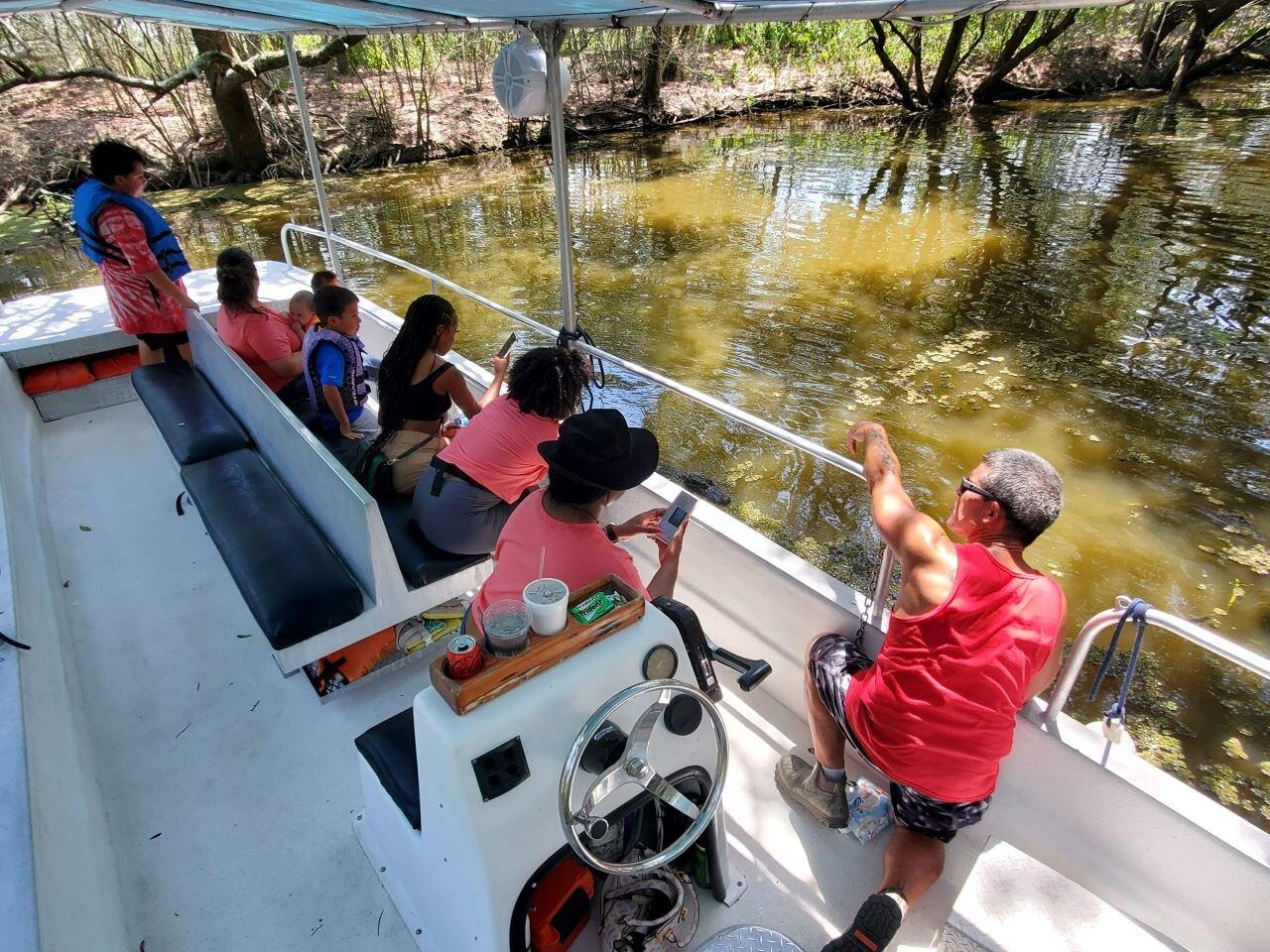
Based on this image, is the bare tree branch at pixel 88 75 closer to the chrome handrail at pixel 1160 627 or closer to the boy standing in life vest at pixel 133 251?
the boy standing in life vest at pixel 133 251

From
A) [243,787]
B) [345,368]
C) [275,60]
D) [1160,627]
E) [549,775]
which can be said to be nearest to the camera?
[549,775]

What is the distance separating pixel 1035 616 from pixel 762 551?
0.82 meters

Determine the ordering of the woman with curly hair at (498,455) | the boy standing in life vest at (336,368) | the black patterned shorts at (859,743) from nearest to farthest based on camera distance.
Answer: the black patterned shorts at (859,743)
the woman with curly hair at (498,455)
the boy standing in life vest at (336,368)

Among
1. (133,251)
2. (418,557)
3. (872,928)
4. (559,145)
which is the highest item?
(559,145)

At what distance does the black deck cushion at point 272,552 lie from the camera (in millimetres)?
1982

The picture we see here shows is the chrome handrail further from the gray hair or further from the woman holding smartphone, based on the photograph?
the woman holding smartphone

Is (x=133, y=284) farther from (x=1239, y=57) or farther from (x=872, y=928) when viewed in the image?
(x=1239, y=57)

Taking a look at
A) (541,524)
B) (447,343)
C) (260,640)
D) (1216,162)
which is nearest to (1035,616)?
(541,524)

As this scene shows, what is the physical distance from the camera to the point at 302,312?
356cm

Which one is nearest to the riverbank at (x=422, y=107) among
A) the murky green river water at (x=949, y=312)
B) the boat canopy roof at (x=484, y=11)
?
the murky green river water at (x=949, y=312)

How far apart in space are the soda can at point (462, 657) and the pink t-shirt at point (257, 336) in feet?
8.42

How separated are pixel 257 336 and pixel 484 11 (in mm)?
1745

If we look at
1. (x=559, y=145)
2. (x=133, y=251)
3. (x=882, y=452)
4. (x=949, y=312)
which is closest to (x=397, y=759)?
(x=882, y=452)

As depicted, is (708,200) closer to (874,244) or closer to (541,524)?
(874,244)
